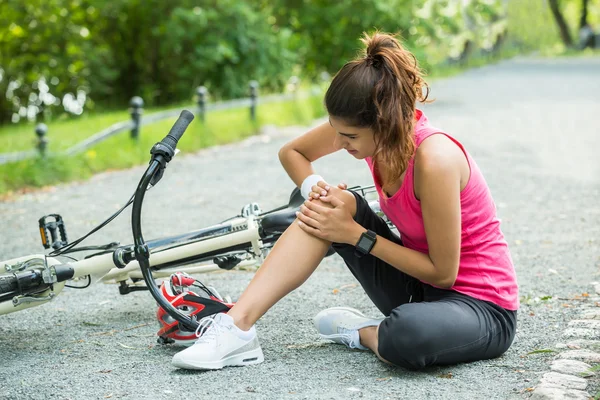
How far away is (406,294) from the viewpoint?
11.6 feet

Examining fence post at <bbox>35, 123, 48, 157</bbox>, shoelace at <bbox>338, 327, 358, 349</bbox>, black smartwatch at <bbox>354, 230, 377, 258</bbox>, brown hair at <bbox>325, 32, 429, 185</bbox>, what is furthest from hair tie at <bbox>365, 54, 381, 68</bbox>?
fence post at <bbox>35, 123, 48, 157</bbox>

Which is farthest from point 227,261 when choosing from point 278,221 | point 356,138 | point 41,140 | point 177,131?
point 41,140

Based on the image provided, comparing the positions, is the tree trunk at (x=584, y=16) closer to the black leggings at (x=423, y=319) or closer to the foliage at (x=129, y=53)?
the foliage at (x=129, y=53)

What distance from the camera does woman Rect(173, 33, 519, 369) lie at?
3047 millimetres

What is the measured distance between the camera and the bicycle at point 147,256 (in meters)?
3.54

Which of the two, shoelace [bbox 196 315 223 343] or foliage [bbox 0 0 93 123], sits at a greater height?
foliage [bbox 0 0 93 123]

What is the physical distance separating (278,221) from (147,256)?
646 millimetres

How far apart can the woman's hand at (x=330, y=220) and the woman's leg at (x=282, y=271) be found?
36 mm

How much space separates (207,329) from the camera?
3.34 meters

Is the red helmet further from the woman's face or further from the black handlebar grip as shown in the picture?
the woman's face

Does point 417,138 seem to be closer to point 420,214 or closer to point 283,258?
point 420,214

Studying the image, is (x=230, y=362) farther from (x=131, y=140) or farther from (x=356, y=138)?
(x=131, y=140)

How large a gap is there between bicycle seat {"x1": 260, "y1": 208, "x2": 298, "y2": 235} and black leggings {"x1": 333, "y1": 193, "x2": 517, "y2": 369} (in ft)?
1.27

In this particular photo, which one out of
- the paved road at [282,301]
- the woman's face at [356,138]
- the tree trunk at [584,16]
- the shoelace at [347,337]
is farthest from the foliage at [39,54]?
the tree trunk at [584,16]
